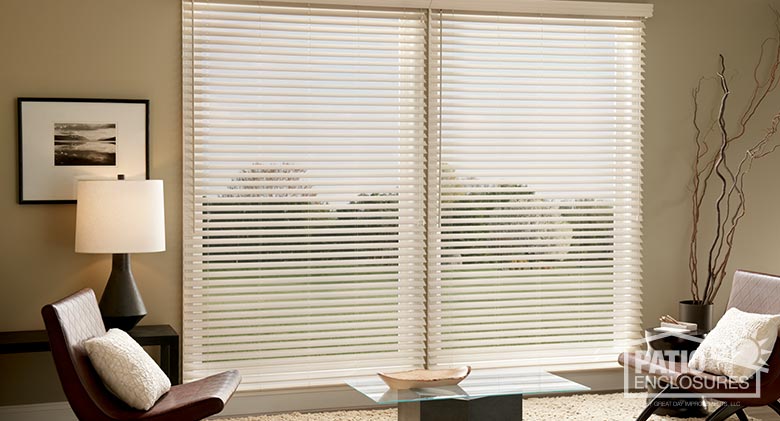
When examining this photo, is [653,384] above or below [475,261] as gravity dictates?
below

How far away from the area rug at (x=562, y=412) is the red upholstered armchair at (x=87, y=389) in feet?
3.82

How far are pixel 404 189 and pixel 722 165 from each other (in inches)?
85.7

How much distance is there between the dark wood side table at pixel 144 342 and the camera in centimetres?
418

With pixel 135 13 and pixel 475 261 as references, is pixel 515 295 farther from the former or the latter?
pixel 135 13

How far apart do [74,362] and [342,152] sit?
6.92 feet

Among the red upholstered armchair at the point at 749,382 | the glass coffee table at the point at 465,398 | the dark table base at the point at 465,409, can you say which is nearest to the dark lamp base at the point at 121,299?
the glass coffee table at the point at 465,398

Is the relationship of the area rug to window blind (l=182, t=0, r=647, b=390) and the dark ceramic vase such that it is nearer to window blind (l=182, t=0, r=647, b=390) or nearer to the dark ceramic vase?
window blind (l=182, t=0, r=647, b=390)

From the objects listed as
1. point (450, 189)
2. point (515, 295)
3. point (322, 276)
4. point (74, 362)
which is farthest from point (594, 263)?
point (74, 362)

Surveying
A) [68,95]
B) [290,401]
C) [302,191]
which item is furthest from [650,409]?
[68,95]

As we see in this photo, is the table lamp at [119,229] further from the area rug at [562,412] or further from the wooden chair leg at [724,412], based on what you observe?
the wooden chair leg at [724,412]

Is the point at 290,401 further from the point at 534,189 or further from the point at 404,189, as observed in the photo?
the point at 534,189

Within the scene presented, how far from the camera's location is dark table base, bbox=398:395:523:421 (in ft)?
12.1

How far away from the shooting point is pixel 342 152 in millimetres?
5051

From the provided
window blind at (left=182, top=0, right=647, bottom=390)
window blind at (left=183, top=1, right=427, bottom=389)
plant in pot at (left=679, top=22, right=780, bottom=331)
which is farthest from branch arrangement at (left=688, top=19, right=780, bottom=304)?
window blind at (left=183, top=1, right=427, bottom=389)
